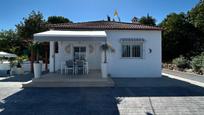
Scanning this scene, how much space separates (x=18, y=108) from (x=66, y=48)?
14797mm

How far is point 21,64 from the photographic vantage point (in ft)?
100

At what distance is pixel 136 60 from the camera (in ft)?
80.0

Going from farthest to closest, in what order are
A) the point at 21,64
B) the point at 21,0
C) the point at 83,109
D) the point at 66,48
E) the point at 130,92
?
1. the point at 21,64
2. the point at 66,48
3. the point at 21,0
4. the point at 130,92
5. the point at 83,109

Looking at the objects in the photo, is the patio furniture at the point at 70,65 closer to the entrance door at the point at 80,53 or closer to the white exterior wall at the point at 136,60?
the entrance door at the point at 80,53

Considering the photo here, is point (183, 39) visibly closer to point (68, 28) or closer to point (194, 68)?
point (194, 68)

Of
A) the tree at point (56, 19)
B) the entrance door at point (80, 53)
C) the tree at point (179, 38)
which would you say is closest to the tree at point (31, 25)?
the entrance door at point (80, 53)

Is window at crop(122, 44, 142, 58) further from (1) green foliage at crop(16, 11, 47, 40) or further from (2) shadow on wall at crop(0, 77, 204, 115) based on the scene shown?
(1) green foliage at crop(16, 11, 47, 40)

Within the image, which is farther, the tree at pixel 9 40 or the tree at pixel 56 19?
the tree at pixel 56 19

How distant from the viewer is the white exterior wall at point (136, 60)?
24281 millimetres

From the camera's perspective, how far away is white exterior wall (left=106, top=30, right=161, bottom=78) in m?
24.3

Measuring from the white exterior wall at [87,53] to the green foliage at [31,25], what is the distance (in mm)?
16303

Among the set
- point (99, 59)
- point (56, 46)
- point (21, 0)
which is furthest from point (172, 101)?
point (21, 0)

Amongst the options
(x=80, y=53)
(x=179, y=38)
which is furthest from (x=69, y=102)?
(x=179, y=38)

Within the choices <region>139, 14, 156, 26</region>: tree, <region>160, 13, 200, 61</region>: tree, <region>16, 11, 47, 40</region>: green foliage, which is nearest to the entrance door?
<region>16, 11, 47, 40</region>: green foliage
